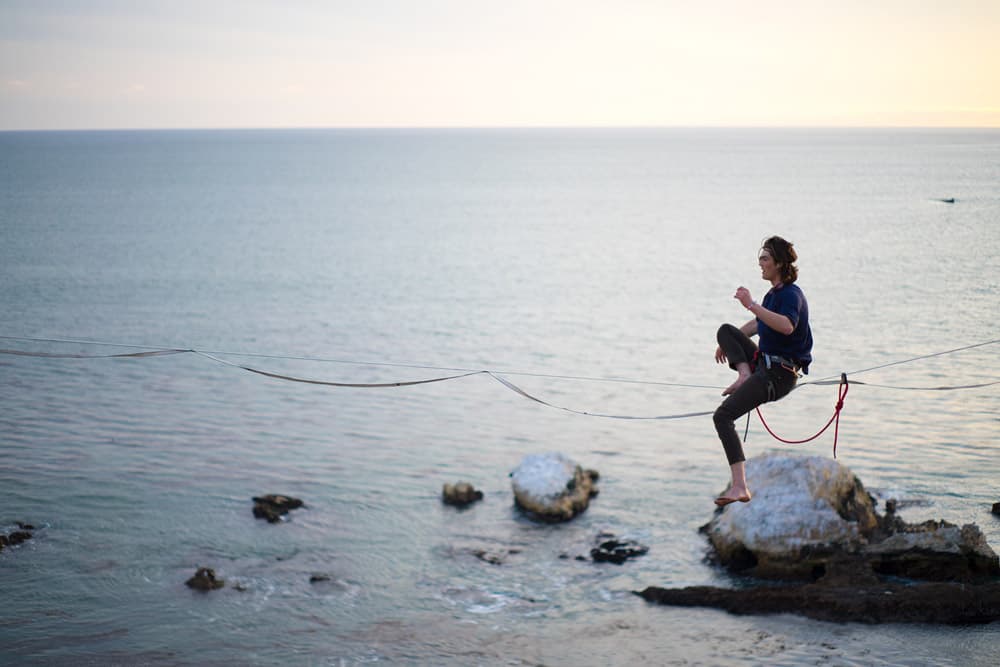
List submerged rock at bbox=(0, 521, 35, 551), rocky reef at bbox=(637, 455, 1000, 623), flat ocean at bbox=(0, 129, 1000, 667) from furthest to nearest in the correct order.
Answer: submerged rock at bbox=(0, 521, 35, 551) < flat ocean at bbox=(0, 129, 1000, 667) < rocky reef at bbox=(637, 455, 1000, 623)

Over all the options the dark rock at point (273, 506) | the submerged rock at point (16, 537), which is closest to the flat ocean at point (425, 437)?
the submerged rock at point (16, 537)

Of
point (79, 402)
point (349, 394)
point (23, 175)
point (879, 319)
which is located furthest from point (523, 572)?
point (23, 175)

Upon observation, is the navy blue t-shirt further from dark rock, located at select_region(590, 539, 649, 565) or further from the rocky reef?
dark rock, located at select_region(590, 539, 649, 565)

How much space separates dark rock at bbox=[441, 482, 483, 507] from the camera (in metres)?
19.3

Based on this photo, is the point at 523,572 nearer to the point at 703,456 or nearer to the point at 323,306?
the point at 703,456

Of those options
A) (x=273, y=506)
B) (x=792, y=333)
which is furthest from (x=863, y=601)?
(x=273, y=506)

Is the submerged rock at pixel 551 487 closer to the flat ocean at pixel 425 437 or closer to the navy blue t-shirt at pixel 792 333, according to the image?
the flat ocean at pixel 425 437

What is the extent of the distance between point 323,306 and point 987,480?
3292 centimetres

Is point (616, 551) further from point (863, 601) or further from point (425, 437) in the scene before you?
point (425, 437)

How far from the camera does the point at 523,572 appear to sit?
1608 centimetres

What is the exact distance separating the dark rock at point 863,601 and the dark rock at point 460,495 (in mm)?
5669

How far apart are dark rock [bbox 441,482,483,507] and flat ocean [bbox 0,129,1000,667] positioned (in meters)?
0.39

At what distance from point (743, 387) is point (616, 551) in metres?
9.01

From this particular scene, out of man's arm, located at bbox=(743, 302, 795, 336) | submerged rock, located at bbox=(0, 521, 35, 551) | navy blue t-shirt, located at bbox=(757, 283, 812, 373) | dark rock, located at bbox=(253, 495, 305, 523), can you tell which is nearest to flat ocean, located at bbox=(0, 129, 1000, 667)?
submerged rock, located at bbox=(0, 521, 35, 551)
